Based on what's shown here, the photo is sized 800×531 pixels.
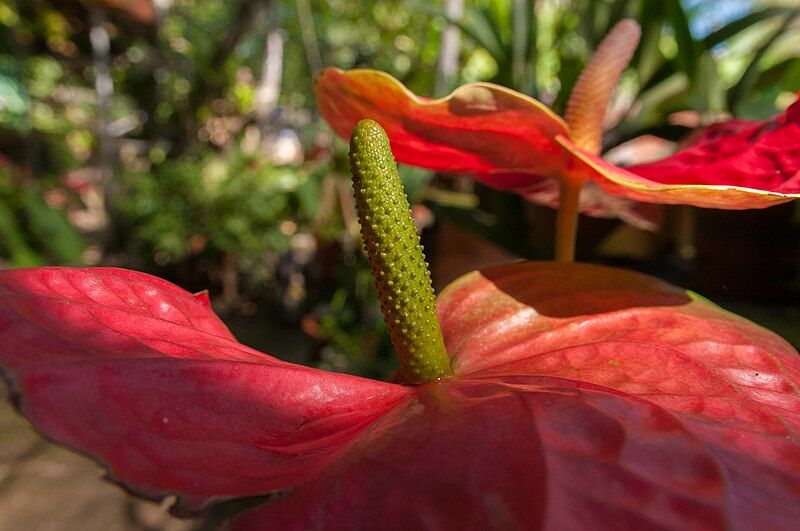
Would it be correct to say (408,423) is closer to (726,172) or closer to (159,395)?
(159,395)

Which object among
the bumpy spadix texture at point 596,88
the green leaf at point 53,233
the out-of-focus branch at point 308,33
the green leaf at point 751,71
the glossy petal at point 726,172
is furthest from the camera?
the out-of-focus branch at point 308,33

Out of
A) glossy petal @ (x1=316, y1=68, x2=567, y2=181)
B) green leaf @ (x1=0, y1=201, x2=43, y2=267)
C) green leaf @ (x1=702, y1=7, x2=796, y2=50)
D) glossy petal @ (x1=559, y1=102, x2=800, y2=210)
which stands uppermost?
green leaf @ (x1=702, y1=7, x2=796, y2=50)

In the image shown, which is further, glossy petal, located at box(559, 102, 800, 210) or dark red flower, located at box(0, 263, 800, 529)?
glossy petal, located at box(559, 102, 800, 210)

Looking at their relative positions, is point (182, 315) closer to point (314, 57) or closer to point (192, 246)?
point (192, 246)

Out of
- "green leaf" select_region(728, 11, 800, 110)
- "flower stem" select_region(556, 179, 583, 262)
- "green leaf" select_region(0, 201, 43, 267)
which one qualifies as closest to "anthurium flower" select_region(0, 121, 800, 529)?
"flower stem" select_region(556, 179, 583, 262)

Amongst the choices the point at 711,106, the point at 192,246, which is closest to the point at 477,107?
the point at 711,106

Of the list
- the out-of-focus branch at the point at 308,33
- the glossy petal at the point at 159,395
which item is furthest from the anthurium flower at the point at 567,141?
the out-of-focus branch at the point at 308,33

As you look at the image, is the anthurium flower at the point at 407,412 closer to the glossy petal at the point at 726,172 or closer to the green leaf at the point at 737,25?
the glossy petal at the point at 726,172

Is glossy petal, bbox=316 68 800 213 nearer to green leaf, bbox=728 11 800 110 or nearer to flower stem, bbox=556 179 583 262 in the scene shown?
flower stem, bbox=556 179 583 262
